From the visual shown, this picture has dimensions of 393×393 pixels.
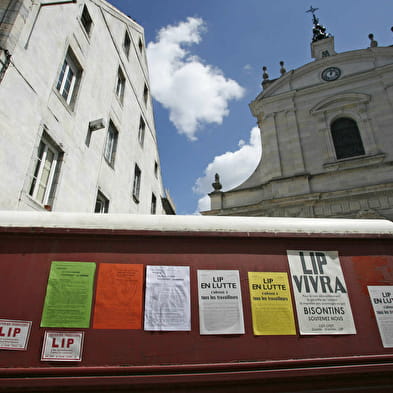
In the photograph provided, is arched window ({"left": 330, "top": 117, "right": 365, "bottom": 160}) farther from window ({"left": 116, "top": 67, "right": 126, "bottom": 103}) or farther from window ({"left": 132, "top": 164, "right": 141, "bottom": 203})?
window ({"left": 116, "top": 67, "right": 126, "bottom": 103})

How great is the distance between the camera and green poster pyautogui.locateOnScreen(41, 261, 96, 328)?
2.57 meters

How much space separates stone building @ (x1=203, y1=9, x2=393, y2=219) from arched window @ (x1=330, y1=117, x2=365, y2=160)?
5cm

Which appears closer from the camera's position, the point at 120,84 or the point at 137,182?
the point at 120,84

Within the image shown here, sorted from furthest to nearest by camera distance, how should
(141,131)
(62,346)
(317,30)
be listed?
1. (317,30)
2. (141,131)
3. (62,346)

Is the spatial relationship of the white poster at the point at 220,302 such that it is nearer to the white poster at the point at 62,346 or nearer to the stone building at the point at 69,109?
the white poster at the point at 62,346

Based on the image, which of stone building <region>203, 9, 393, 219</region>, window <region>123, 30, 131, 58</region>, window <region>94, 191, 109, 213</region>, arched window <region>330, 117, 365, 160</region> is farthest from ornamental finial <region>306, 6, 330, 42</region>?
window <region>94, 191, 109, 213</region>

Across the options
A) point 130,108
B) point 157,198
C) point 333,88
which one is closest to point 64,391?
point 130,108

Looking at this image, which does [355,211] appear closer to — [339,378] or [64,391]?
[339,378]

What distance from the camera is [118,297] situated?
2717 mm

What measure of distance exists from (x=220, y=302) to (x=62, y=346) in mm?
1546

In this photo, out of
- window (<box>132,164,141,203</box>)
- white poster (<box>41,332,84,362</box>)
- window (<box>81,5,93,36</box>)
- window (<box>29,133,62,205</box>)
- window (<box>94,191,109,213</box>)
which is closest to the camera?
white poster (<box>41,332,84,362</box>)

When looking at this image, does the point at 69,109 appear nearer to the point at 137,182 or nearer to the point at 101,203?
the point at 101,203

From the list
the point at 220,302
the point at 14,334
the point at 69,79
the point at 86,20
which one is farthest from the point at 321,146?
the point at 14,334

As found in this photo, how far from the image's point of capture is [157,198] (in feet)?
54.4
